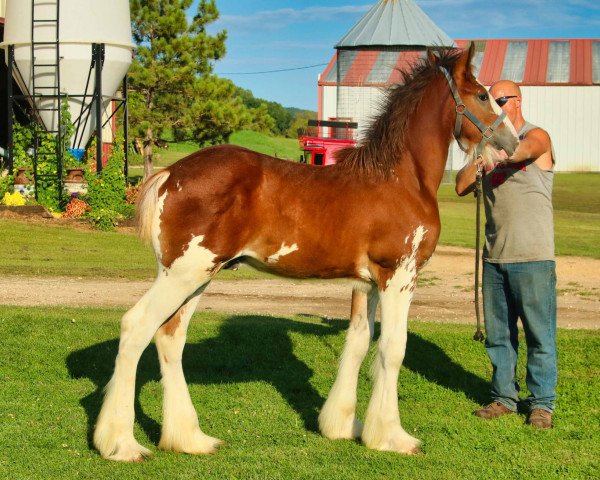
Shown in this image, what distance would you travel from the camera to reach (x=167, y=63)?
31766 millimetres

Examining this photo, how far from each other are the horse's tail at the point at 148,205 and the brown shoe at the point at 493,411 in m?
2.96

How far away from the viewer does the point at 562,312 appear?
12.1 metres

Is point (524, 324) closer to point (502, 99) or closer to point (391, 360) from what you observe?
point (391, 360)

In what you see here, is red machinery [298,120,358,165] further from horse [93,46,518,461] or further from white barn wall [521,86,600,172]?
white barn wall [521,86,600,172]

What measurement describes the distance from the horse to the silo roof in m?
33.3

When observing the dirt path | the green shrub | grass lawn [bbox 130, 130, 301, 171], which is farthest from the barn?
the dirt path

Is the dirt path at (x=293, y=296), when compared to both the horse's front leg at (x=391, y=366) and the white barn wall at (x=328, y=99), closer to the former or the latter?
the horse's front leg at (x=391, y=366)

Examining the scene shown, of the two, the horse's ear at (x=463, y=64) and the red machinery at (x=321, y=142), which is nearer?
the horse's ear at (x=463, y=64)

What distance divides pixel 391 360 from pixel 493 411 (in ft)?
4.67

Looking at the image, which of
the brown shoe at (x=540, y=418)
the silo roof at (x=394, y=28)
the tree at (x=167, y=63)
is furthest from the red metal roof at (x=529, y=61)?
the brown shoe at (x=540, y=418)

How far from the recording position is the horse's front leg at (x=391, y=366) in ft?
19.0

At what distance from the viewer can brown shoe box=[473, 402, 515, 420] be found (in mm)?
6770

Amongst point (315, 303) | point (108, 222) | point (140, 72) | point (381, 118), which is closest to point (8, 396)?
point (381, 118)

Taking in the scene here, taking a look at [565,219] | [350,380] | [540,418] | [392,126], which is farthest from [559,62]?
[350,380]
